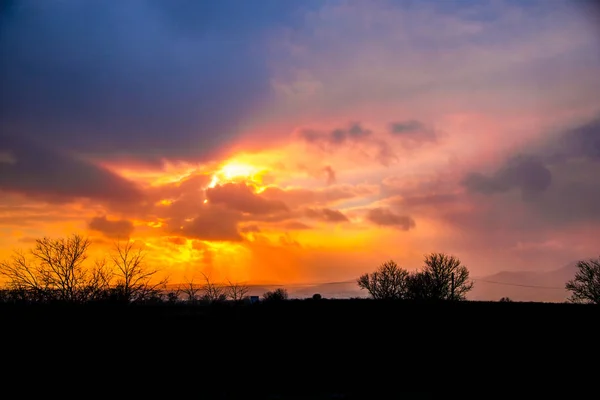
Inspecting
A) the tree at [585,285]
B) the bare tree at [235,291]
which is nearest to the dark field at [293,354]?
the bare tree at [235,291]

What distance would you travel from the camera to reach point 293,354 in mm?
14562

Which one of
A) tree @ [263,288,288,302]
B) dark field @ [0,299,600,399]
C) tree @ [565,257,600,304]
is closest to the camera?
dark field @ [0,299,600,399]

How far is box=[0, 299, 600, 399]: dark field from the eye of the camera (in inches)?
469

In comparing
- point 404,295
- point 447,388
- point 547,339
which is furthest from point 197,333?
point 404,295

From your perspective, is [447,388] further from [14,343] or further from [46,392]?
[14,343]

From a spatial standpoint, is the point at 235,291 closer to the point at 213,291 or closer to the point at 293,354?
the point at 213,291

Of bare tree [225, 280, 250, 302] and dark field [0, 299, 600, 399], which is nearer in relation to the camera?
dark field [0, 299, 600, 399]

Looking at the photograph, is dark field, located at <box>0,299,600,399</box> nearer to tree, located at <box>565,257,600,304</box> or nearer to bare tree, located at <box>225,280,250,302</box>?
bare tree, located at <box>225,280,250,302</box>

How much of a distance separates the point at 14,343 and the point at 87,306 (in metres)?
3.74

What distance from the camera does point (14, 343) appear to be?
1391 cm

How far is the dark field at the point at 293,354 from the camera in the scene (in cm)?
1191

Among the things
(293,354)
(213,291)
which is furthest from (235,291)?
(293,354)

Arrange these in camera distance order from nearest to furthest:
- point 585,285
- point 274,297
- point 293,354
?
point 293,354 < point 274,297 < point 585,285

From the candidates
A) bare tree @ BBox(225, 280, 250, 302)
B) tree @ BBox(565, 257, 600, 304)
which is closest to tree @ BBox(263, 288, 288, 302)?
bare tree @ BBox(225, 280, 250, 302)
